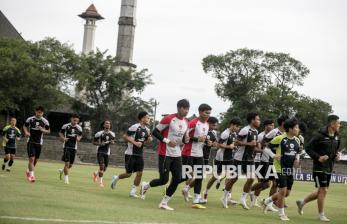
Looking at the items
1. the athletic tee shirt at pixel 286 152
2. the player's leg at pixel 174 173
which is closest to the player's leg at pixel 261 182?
the athletic tee shirt at pixel 286 152

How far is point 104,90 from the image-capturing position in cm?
7294

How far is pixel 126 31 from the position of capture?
9225 cm

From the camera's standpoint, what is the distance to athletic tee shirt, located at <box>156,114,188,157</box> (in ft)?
51.3

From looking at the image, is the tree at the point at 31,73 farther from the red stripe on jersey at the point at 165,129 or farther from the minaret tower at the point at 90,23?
the red stripe on jersey at the point at 165,129

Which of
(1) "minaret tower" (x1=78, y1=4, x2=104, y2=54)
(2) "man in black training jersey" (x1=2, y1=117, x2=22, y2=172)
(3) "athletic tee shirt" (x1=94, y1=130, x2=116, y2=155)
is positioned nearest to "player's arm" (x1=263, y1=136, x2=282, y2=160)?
(3) "athletic tee shirt" (x1=94, y1=130, x2=116, y2=155)

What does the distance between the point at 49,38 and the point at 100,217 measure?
54.3 metres

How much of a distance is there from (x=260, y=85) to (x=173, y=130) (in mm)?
75681

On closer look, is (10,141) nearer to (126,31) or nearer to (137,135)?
(137,135)

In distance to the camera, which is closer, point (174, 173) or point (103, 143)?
point (174, 173)

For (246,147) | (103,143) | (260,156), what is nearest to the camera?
(246,147)

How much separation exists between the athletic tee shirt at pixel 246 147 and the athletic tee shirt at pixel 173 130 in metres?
2.79

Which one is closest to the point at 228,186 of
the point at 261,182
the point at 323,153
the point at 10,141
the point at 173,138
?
the point at 261,182

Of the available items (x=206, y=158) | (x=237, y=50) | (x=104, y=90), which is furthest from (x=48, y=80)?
(x=206, y=158)

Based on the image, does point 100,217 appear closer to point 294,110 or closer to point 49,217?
point 49,217
